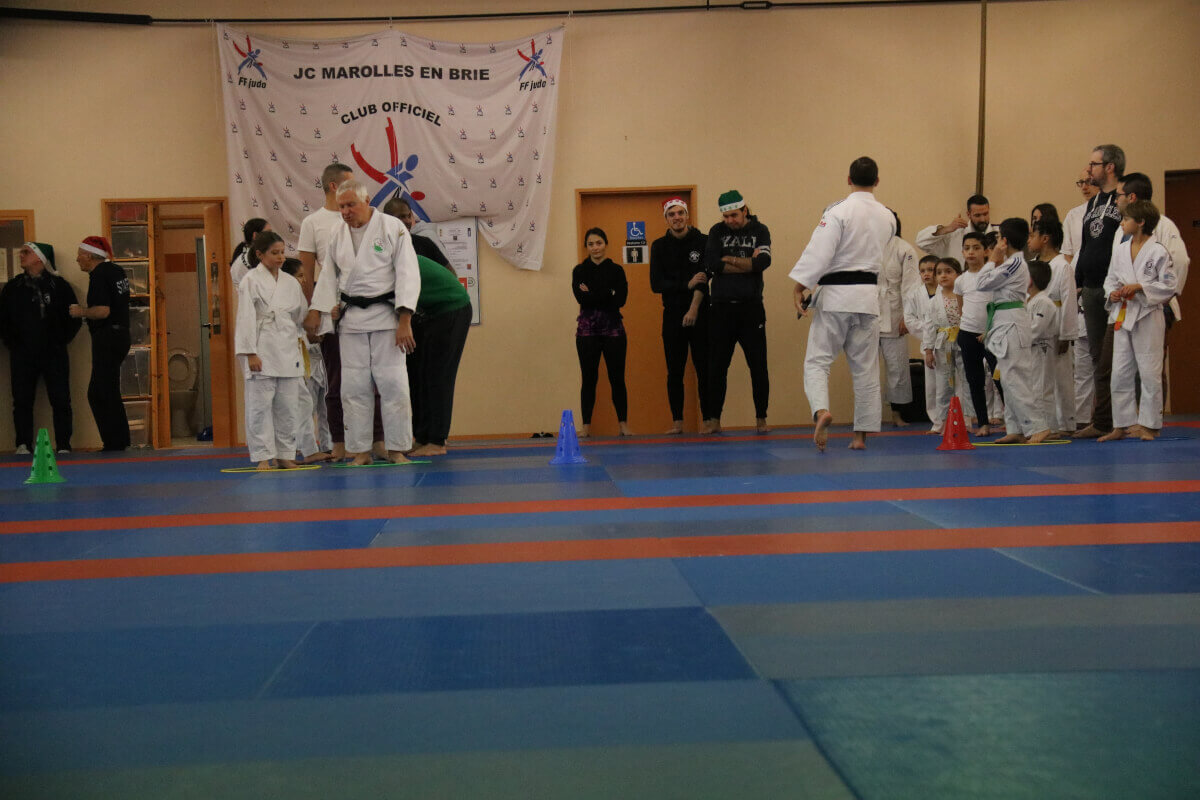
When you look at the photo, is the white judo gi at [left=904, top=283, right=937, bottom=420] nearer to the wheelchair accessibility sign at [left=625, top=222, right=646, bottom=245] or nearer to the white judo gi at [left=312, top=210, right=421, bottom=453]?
the wheelchair accessibility sign at [left=625, top=222, right=646, bottom=245]

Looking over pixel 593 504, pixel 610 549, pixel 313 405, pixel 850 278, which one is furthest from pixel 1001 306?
pixel 313 405

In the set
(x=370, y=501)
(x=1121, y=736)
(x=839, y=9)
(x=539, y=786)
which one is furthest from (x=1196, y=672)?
(x=839, y=9)

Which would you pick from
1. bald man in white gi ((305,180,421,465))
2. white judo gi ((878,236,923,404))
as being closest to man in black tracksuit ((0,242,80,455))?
bald man in white gi ((305,180,421,465))

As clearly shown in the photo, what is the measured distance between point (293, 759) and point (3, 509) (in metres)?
3.97

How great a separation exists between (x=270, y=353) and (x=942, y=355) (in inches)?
192

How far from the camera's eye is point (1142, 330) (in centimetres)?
692

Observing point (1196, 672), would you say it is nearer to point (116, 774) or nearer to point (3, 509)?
point (116, 774)

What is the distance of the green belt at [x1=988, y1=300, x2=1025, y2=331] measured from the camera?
6.80 m

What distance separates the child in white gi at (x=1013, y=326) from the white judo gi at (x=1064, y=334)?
1.91 ft

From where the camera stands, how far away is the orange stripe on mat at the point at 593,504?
4355 mm

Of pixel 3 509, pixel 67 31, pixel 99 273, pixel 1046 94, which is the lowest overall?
pixel 3 509

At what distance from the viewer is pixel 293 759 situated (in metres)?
1.70

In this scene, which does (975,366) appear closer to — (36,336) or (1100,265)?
(1100,265)

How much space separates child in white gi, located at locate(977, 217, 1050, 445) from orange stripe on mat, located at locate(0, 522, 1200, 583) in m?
3.29
